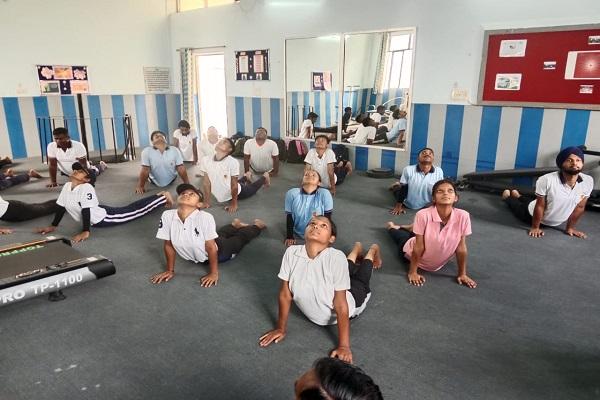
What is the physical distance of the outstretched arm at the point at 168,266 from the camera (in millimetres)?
3145

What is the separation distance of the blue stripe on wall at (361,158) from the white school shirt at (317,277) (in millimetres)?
4768

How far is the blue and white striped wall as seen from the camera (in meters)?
7.30

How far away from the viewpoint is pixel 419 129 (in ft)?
20.9

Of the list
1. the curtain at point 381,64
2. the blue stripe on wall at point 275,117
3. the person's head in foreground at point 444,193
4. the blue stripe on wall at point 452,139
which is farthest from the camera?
the blue stripe on wall at point 275,117

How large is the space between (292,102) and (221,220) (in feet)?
12.8

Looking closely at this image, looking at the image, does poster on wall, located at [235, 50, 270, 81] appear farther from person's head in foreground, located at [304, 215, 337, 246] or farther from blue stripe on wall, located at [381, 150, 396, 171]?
person's head in foreground, located at [304, 215, 337, 246]

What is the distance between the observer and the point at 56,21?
7.40 m

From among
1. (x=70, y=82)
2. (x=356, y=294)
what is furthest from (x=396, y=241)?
(x=70, y=82)

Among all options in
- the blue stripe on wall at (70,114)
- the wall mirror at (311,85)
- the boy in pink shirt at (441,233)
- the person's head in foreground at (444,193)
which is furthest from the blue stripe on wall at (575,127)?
the blue stripe on wall at (70,114)

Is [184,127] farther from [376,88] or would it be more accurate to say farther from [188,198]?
[188,198]

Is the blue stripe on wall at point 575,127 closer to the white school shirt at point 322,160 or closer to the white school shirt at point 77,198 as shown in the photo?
the white school shirt at point 322,160

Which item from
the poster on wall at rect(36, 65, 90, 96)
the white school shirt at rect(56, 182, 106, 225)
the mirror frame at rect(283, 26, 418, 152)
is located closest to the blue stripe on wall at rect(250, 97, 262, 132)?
the mirror frame at rect(283, 26, 418, 152)

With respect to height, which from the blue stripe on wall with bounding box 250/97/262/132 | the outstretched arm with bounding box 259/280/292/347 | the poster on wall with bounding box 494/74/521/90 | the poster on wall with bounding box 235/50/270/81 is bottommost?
the outstretched arm with bounding box 259/280/292/347

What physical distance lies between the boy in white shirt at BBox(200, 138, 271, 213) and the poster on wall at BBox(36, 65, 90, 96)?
14.1ft
